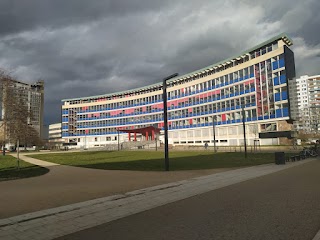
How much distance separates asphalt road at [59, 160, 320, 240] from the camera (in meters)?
5.34

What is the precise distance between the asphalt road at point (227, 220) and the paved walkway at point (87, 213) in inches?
18.5

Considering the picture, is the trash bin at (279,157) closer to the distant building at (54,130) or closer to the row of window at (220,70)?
the row of window at (220,70)

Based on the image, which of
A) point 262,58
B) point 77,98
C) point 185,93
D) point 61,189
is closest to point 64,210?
point 61,189

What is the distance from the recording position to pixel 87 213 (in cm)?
721

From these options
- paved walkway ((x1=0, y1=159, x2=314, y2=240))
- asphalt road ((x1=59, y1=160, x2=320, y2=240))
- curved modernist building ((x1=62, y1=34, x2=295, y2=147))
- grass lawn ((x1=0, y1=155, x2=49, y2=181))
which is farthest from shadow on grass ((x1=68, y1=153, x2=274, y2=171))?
asphalt road ((x1=59, y1=160, x2=320, y2=240))

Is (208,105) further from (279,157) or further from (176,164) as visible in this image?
(279,157)

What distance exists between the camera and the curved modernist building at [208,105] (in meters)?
55.9

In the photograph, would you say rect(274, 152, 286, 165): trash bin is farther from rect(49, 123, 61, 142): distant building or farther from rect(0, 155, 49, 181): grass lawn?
rect(49, 123, 61, 142): distant building

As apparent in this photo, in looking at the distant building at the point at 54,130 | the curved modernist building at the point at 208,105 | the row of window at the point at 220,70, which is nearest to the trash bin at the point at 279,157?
the curved modernist building at the point at 208,105

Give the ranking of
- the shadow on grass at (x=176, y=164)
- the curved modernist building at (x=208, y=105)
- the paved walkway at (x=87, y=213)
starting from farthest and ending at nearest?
the curved modernist building at (x=208, y=105) → the shadow on grass at (x=176, y=164) → the paved walkway at (x=87, y=213)

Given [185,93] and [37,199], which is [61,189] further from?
[185,93]

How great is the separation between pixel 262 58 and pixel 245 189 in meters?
55.0

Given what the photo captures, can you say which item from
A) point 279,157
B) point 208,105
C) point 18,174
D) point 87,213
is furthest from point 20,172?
point 208,105

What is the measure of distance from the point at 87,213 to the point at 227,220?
369 centimetres
